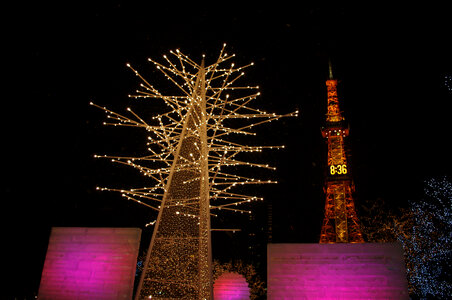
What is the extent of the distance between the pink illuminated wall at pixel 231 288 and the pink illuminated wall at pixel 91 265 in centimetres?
878

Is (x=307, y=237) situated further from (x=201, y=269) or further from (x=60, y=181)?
(x=201, y=269)

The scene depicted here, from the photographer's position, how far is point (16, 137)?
13844mm

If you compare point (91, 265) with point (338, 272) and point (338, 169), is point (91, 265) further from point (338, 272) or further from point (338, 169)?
point (338, 169)

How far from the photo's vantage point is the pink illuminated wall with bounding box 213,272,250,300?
15.7m

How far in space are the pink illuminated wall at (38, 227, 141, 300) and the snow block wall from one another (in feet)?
10.5

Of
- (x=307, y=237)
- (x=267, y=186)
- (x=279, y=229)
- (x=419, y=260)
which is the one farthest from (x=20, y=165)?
(x=307, y=237)

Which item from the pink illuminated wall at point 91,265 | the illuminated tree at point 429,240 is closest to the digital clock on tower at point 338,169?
the illuminated tree at point 429,240

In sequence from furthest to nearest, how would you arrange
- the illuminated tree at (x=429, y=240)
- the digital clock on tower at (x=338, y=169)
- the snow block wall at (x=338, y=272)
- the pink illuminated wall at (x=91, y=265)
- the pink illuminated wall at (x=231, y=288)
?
the digital clock on tower at (x=338, y=169) < the illuminated tree at (x=429, y=240) < the pink illuminated wall at (x=231, y=288) < the pink illuminated wall at (x=91, y=265) < the snow block wall at (x=338, y=272)

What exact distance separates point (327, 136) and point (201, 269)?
109 feet

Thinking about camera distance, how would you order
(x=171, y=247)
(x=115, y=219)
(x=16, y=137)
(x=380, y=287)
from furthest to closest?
→ (x=115, y=219) → (x=16, y=137) → (x=380, y=287) → (x=171, y=247)

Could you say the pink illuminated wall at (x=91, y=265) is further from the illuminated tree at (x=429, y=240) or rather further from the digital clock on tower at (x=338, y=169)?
the digital clock on tower at (x=338, y=169)

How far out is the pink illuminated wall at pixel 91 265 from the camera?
7934 millimetres

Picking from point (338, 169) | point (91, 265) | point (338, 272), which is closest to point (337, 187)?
point (338, 169)

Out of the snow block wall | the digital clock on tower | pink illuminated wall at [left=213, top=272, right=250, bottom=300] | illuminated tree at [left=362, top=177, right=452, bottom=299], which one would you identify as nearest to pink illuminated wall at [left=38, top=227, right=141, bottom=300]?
the snow block wall
